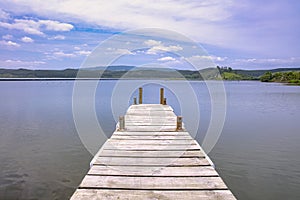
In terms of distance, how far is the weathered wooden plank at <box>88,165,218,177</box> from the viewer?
5156mm

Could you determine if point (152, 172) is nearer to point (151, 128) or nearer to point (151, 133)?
point (151, 133)

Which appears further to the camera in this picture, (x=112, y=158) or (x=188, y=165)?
(x=112, y=158)

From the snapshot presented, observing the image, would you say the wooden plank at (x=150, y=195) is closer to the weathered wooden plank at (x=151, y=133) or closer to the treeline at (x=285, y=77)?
the weathered wooden plank at (x=151, y=133)

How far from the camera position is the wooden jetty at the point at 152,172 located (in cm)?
436

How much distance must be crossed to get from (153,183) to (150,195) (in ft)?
1.52

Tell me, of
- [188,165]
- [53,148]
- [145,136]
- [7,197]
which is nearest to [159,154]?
[188,165]

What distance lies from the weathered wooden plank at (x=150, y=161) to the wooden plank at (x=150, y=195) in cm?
128

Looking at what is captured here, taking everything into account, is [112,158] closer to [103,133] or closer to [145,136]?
[145,136]

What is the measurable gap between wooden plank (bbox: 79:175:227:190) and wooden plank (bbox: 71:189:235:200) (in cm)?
14

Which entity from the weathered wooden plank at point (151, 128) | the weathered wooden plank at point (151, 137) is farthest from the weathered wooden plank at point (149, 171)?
the weathered wooden plank at point (151, 128)

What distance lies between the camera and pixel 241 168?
8.89 m

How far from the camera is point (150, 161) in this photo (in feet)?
19.5

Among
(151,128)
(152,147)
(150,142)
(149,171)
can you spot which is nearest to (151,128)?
(151,128)

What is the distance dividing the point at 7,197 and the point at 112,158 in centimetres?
320
